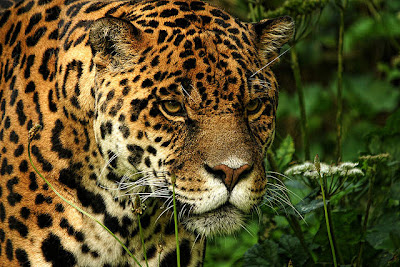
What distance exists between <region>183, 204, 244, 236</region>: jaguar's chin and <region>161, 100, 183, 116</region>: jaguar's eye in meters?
0.60

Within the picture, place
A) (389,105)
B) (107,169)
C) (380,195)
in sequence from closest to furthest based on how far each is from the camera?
(107,169) → (380,195) → (389,105)

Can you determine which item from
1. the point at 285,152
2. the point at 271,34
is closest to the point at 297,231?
the point at 285,152

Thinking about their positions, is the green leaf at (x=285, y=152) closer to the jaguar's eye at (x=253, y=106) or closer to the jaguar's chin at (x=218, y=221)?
the jaguar's eye at (x=253, y=106)

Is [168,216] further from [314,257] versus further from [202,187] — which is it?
[314,257]

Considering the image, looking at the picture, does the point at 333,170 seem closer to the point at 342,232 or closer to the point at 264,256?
the point at 342,232

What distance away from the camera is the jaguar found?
3820 millimetres

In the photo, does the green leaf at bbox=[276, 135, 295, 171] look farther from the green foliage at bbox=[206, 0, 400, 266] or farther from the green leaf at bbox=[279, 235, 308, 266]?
the green leaf at bbox=[279, 235, 308, 266]

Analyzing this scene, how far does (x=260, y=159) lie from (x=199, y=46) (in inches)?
29.2

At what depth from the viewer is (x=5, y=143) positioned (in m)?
4.32

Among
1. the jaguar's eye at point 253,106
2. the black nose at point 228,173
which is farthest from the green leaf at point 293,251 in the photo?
the black nose at point 228,173

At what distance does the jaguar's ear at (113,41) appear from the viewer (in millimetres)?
3898

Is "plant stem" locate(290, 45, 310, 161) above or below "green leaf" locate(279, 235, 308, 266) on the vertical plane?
above

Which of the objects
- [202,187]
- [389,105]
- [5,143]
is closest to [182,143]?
[202,187]

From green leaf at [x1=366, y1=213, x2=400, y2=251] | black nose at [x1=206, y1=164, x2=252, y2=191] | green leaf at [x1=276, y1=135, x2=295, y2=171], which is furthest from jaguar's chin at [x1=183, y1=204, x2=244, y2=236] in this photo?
green leaf at [x1=366, y1=213, x2=400, y2=251]
